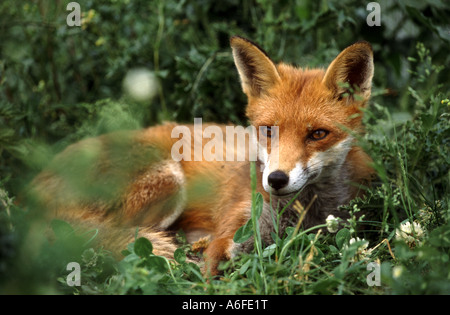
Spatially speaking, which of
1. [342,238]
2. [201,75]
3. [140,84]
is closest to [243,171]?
[342,238]

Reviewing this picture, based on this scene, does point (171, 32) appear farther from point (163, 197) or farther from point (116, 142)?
point (116, 142)

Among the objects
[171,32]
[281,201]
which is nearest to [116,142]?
[281,201]

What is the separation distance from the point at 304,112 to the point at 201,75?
5.69ft

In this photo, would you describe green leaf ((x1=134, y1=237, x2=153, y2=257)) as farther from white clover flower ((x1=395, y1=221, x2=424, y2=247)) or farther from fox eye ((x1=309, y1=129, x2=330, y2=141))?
white clover flower ((x1=395, y1=221, x2=424, y2=247))

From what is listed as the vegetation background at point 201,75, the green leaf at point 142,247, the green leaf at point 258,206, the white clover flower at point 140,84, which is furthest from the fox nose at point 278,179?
the white clover flower at point 140,84

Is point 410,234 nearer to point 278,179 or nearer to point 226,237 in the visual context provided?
point 278,179

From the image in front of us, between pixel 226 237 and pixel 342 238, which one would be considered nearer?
pixel 342 238

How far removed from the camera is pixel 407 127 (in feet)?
10.3

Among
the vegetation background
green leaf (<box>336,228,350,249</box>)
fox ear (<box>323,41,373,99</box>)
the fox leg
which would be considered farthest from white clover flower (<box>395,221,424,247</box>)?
the fox leg

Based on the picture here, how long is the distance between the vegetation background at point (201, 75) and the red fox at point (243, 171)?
0.17m

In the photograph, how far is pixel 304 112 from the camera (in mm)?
2756

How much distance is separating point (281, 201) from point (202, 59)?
6.15 ft

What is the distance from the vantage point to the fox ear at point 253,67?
2.90m

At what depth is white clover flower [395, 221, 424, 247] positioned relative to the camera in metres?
2.33
